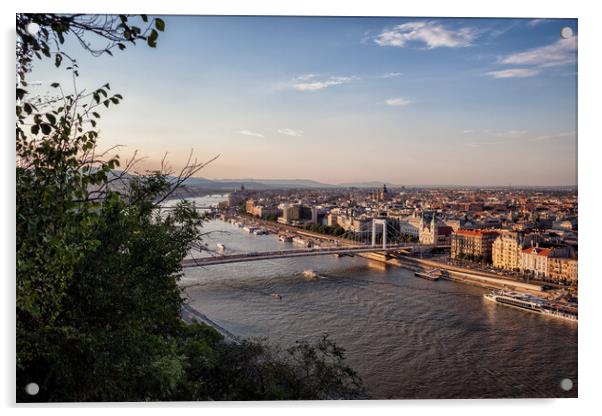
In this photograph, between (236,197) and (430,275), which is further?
(430,275)

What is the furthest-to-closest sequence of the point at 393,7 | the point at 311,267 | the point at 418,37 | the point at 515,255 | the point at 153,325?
the point at 311,267, the point at 515,255, the point at 418,37, the point at 393,7, the point at 153,325

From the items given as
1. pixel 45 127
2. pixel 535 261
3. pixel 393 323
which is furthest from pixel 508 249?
pixel 45 127

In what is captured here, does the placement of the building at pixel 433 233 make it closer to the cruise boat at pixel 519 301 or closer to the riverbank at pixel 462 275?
the riverbank at pixel 462 275

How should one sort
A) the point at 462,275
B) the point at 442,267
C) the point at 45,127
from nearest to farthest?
the point at 45,127 < the point at 462,275 < the point at 442,267

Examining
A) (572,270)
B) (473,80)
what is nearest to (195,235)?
(473,80)

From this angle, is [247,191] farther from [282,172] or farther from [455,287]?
[455,287]

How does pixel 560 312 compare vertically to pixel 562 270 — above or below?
below

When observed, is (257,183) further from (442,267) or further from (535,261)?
(535,261)
